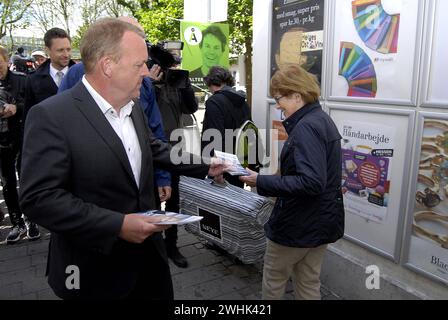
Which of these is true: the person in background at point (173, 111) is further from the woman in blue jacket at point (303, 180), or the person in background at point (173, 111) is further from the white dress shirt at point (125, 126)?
the white dress shirt at point (125, 126)

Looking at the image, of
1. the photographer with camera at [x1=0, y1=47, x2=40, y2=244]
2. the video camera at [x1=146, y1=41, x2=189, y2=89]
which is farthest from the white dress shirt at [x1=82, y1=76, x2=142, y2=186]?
the photographer with camera at [x1=0, y1=47, x2=40, y2=244]

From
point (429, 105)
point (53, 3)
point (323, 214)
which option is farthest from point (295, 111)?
point (53, 3)

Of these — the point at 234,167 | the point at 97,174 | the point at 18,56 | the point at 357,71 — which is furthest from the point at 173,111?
the point at 18,56

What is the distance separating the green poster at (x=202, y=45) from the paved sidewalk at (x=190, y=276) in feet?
10.5

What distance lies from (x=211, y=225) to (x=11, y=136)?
2.66m

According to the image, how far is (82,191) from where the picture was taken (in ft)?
5.67

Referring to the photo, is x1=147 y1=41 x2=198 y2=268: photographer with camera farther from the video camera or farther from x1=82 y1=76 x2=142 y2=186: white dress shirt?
x1=82 y1=76 x2=142 y2=186: white dress shirt

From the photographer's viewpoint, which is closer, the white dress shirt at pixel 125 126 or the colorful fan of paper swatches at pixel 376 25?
the white dress shirt at pixel 125 126

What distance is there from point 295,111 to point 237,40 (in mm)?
13027

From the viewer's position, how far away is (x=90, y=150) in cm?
169

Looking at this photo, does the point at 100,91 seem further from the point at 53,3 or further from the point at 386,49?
the point at 53,3

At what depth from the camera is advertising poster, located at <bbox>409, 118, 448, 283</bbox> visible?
2712mm

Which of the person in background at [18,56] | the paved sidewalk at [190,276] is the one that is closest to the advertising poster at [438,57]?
the paved sidewalk at [190,276]

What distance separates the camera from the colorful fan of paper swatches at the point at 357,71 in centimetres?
315
